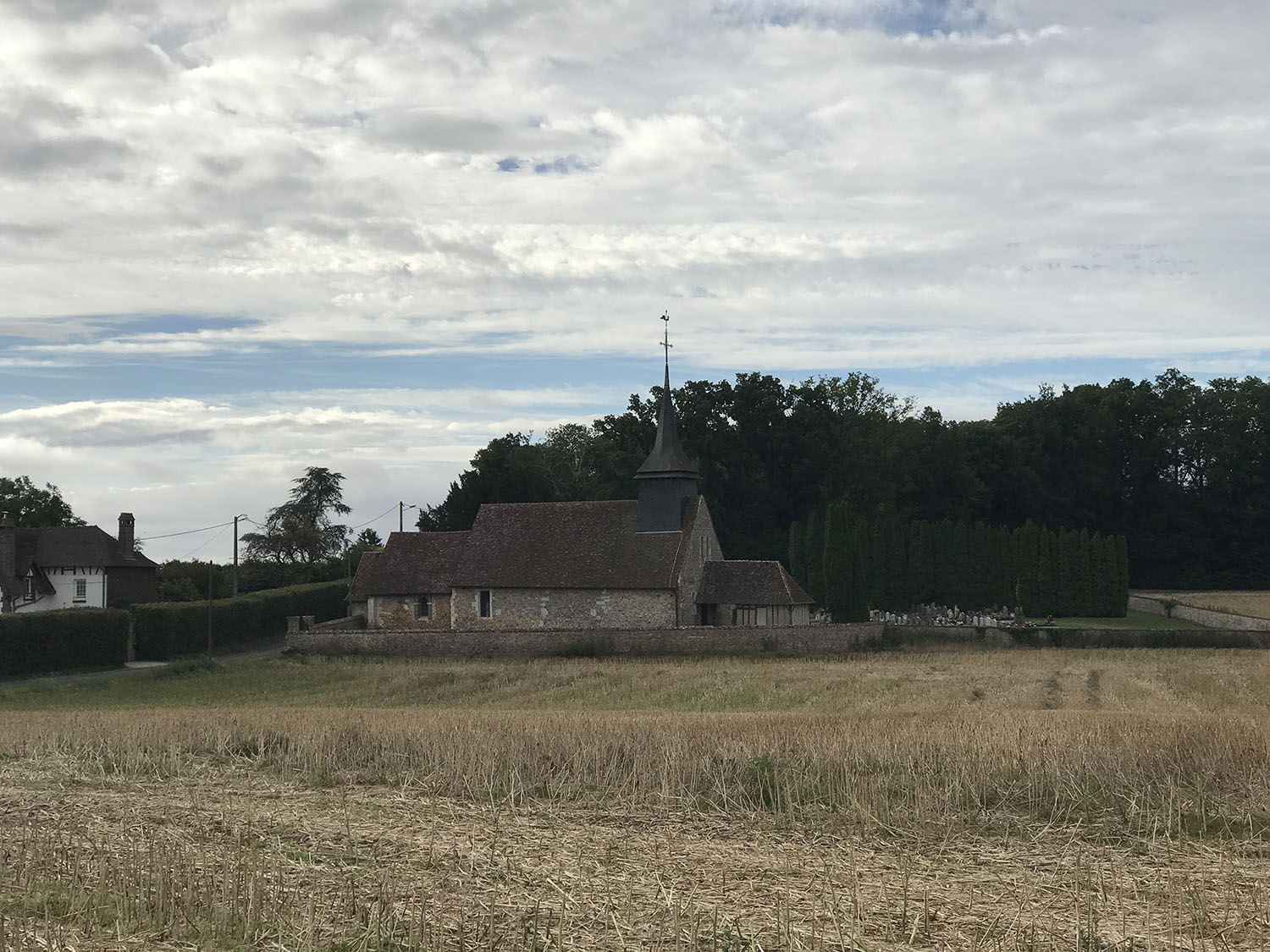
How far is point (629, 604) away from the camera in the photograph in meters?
48.4

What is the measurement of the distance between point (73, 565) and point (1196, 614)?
55.3 metres

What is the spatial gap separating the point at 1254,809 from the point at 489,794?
8.48m

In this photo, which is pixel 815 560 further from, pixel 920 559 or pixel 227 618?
pixel 227 618

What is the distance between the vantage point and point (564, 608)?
49375mm

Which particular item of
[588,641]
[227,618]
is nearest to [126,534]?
[227,618]

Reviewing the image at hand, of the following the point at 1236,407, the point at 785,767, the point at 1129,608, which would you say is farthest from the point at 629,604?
the point at 1236,407

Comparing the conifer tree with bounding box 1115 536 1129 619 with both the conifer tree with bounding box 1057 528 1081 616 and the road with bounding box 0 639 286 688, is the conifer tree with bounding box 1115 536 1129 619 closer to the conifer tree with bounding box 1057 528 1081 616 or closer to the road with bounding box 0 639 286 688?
the conifer tree with bounding box 1057 528 1081 616

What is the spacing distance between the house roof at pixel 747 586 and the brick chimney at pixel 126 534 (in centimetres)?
3156

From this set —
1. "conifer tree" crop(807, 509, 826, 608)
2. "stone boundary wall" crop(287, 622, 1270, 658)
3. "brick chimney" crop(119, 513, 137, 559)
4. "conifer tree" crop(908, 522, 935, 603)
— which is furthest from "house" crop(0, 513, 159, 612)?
"conifer tree" crop(908, 522, 935, 603)

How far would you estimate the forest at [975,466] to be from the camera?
232ft

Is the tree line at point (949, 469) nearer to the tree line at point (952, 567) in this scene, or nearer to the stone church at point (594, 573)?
the tree line at point (952, 567)

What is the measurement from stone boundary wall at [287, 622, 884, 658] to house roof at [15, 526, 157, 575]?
76.6 ft

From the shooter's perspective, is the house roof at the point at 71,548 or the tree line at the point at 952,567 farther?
the house roof at the point at 71,548

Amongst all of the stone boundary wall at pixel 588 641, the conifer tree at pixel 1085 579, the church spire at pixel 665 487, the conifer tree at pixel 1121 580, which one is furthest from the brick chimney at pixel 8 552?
the conifer tree at pixel 1121 580
